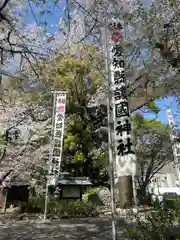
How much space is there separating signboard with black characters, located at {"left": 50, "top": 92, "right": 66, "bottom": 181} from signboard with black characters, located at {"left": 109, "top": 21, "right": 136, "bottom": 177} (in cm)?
652

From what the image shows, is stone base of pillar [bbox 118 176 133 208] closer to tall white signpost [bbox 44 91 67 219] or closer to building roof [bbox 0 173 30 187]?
tall white signpost [bbox 44 91 67 219]

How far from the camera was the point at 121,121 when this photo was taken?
5.50m

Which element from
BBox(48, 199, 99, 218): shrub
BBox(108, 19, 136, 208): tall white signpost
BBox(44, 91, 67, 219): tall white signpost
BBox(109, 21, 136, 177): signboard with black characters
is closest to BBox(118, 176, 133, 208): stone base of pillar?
BBox(108, 19, 136, 208): tall white signpost

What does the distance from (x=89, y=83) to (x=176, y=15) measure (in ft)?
35.8

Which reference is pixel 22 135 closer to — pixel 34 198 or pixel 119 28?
pixel 34 198

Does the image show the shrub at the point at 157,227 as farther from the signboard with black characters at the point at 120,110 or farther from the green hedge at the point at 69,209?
the green hedge at the point at 69,209

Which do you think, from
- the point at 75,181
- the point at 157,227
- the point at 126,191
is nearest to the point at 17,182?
the point at 75,181

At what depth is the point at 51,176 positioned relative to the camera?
40.3 feet

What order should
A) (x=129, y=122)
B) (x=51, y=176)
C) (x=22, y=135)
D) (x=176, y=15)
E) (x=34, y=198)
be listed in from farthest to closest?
(x=34, y=198) → (x=22, y=135) → (x=51, y=176) → (x=129, y=122) → (x=176, y=15)

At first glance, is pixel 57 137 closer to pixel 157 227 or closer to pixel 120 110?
pixel 120 110

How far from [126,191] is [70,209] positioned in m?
9.08

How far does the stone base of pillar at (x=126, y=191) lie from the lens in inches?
194

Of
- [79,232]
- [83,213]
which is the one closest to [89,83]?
[83,213]

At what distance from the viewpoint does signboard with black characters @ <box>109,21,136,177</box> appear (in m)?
4.95
